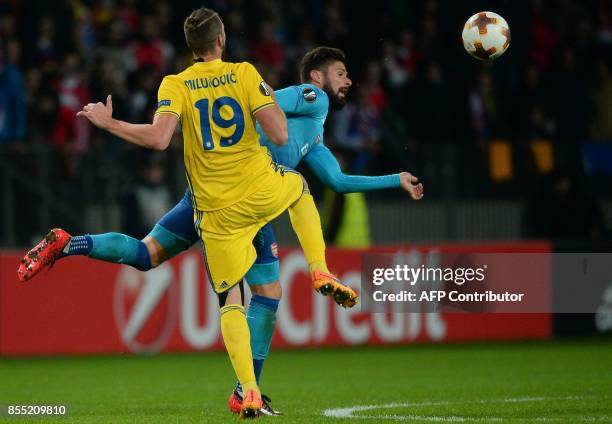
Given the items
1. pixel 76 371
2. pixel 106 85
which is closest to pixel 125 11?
pixel 106 85

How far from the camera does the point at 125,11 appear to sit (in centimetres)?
1711

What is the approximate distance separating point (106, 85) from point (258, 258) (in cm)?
776

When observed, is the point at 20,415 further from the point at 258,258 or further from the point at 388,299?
the point at 388,299

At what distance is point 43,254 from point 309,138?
6.12 feet

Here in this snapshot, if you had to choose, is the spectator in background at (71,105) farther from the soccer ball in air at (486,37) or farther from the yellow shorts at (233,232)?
the yellow shorts at (233,232)

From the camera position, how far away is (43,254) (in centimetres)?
811

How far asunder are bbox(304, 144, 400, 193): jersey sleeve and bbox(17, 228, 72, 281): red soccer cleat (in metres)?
1.69

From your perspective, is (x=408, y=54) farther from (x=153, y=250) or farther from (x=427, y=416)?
(x=427, y=416)

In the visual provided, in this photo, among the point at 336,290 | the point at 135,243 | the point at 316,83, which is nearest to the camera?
the point at 336,290

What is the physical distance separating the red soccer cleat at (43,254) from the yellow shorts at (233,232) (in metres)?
0.84

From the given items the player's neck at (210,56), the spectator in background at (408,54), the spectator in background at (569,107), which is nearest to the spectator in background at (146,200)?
the spectator in background at (408,54)

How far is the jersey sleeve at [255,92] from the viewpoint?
25.3 feet

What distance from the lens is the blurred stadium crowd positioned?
49.6ft

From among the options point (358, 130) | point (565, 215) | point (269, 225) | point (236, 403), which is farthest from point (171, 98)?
point (565, 215)
